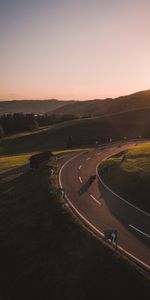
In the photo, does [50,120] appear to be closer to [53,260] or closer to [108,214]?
[108,214]

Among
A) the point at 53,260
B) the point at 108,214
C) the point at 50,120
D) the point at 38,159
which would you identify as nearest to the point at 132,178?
the point at 108,214

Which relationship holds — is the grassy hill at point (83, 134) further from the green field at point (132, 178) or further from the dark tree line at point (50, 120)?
the green field at point (132, 178)

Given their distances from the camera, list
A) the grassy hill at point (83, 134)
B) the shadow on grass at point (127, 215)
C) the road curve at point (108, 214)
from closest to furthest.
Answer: the road curve at point (108, 214)
the shadow on grass at point (127, 215)
the grassy hill at point (83, 134)

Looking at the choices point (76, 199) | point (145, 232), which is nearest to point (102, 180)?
point (76, 199)

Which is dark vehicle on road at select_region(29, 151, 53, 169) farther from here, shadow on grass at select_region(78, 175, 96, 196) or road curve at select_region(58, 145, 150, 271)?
shadow on grass at select_region(78, 175, 96, 196)

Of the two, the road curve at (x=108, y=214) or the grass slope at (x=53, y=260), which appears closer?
the grass slope at (x=53, y=260)

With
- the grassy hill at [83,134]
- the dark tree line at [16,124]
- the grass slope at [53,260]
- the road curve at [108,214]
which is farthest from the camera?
the dark tree line at [16,124]

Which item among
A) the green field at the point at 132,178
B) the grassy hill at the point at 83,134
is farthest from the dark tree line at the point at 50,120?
the green field at the point at 132,178
